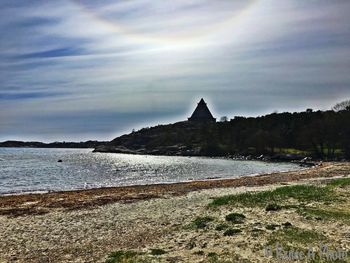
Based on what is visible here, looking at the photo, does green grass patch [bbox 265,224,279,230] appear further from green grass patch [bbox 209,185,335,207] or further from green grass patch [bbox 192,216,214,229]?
green grass patch [bbox 209,185,335,207]

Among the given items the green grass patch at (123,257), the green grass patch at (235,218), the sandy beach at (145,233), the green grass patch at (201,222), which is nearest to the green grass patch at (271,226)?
the sandy beach at (145,233)

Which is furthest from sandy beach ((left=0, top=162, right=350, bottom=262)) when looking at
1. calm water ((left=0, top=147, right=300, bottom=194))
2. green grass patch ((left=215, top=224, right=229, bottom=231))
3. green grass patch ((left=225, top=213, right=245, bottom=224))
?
calm water ((left=0, top=147, right=300, bottom=194))

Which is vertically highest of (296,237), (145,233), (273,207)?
(273,207)

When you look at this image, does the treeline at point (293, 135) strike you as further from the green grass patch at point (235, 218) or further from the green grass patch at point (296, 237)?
the green grass patch at point (296, 237)

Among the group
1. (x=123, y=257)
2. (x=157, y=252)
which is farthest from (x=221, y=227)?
(x=123, y=257)

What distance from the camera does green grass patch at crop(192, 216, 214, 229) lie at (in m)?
23.1

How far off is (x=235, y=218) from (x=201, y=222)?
86.9 inches

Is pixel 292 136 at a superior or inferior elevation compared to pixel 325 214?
superior

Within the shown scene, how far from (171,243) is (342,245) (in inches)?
318

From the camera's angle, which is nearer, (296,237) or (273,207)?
(296,237)

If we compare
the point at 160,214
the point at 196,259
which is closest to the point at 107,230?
the point at 160,214

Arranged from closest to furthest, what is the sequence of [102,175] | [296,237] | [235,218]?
[296,237] → [235,218] → [102,175]

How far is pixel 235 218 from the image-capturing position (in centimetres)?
2433

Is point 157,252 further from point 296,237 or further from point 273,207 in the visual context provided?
point 273,207
